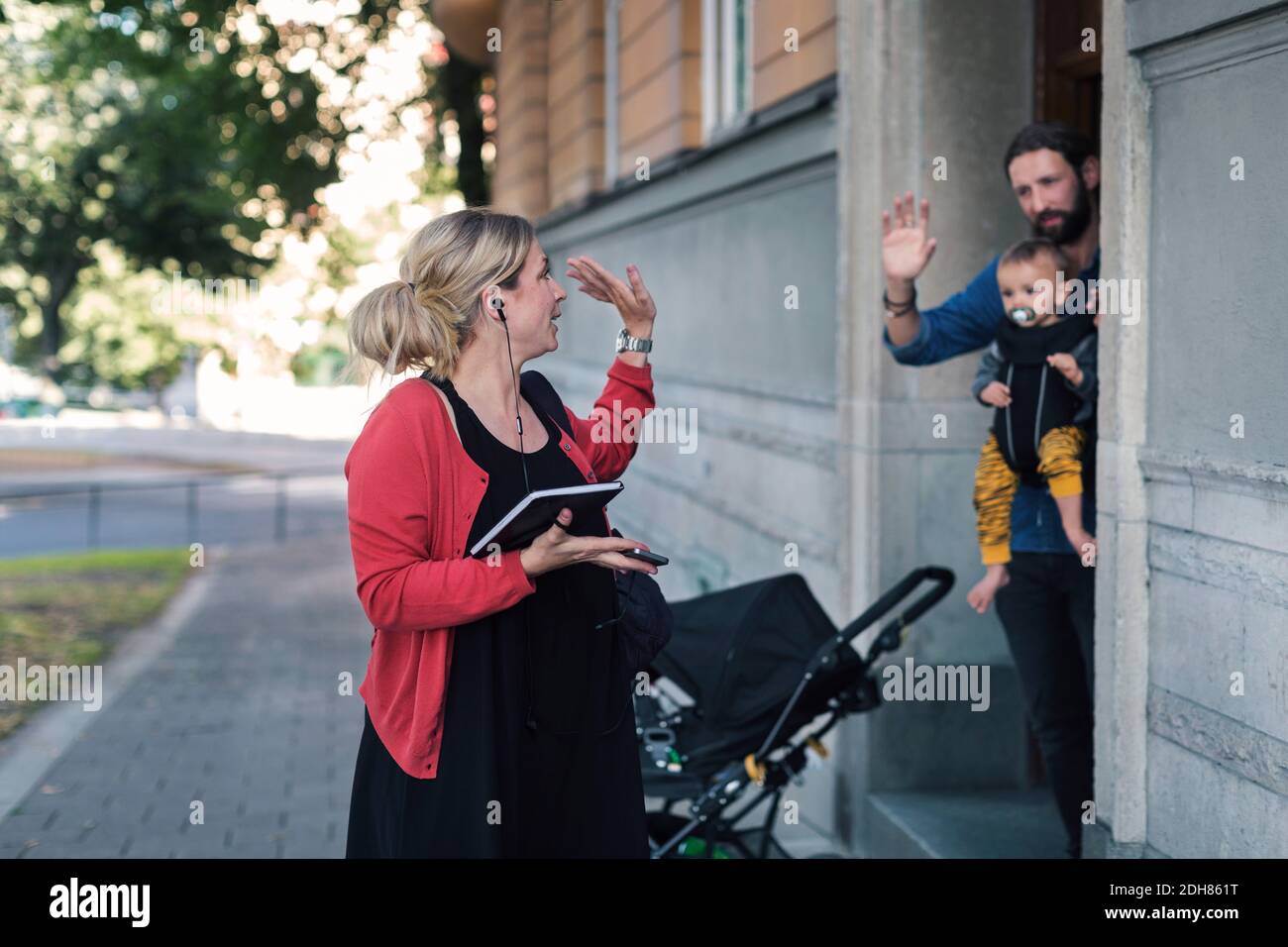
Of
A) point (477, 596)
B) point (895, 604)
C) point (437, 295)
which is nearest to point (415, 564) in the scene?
point (477, 596)

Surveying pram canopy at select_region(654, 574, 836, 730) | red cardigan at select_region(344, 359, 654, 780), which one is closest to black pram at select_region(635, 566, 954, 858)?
pram canopy at select_region(654, 574, 836, 730)

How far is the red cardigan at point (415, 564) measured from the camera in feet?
9.76

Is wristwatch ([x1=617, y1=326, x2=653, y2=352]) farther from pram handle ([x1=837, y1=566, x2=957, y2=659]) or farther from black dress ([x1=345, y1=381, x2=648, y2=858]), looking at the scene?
pram handle ([x1=837, y1=566, x2=957, y2=659])

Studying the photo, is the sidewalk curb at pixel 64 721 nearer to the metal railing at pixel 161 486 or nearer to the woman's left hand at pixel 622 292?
the woman's left hand at pixel 622 292

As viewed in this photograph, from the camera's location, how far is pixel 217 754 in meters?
7.77

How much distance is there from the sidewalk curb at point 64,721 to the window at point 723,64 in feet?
16.5

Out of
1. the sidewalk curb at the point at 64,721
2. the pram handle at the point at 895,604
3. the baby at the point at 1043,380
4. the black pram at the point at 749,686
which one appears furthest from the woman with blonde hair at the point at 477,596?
the sidewalk curb at the point at 64,721

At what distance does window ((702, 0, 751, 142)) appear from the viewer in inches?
373

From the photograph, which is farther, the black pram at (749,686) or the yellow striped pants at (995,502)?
the yellow striped pants at (995,502)

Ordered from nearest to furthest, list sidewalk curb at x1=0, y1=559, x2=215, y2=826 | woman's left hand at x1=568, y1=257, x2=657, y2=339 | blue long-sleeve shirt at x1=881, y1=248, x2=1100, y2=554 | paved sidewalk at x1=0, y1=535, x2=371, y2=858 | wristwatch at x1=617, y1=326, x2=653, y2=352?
woman's left hand at x1=568, y1=257, x2=657, y2=339
wristwatch at x1=617, y1=326, x2=653, y2=352
blue long-sleeve shirt at x1=881, y1=248, x2=1100, y2=554
paved sidewalk at x1=0, y1=535, x2=371, y2=858
sidewalk curb at x1=0, y1=559, x2=215, y2=826

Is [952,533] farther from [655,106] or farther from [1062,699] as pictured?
[655,106]

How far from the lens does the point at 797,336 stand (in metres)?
7.38

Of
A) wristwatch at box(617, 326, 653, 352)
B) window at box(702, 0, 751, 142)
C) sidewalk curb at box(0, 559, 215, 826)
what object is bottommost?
sidewalk curb at box(0, 559, 215, 826)

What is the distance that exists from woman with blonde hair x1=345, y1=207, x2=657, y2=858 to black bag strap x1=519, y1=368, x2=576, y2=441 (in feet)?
0.21
